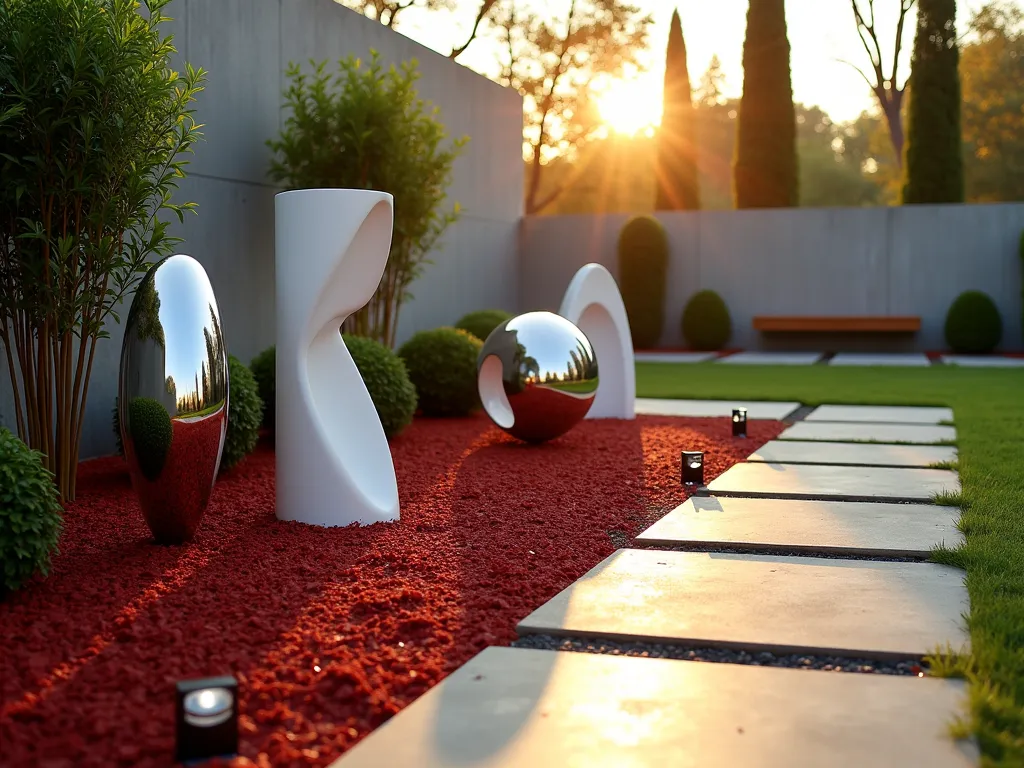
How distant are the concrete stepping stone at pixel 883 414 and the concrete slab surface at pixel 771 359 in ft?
17.6

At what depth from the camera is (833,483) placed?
5.34 m

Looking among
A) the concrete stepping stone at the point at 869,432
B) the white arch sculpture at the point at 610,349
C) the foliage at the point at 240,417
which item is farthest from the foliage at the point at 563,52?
the foliage at the point at 240,417

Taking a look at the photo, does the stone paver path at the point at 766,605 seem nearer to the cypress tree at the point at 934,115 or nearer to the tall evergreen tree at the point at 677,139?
the cypress tree at the point at 934,115

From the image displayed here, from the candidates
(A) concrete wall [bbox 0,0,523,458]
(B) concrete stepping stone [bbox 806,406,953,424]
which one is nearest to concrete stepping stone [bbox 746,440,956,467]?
(B) concrete stepping stone [bbox 806,406,953,424]

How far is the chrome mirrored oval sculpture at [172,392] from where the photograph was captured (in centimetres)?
382

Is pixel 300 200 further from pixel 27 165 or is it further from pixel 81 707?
pixel 81 707

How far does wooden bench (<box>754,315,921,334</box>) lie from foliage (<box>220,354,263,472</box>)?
12.0 m

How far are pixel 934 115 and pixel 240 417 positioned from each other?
16.1 meters

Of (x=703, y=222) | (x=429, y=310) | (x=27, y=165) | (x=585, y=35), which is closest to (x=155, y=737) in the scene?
(x=27, y=165)

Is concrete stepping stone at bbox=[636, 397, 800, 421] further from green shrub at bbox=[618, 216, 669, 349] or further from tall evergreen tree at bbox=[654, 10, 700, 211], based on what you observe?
tall evergreen tree at bbox=[654, 10, 700, 211]

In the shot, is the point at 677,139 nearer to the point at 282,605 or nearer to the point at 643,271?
the point at 643,271

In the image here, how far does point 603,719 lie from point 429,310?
1000 centimetres

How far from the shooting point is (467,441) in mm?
7086

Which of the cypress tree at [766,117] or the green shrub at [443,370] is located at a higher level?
the cypress tree at [766,117]
